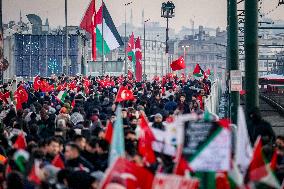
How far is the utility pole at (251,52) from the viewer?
14.7 meters

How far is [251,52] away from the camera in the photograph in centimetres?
1470

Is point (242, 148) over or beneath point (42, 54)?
beneath

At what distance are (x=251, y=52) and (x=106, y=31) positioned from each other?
32.8m

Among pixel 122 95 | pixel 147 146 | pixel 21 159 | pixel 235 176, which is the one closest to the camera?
pixel 235 176

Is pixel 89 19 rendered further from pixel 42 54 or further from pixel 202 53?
pixel 202 53

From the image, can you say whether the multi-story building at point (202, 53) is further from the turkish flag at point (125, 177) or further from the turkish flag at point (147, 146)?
the turkish flag at point (125, 177)

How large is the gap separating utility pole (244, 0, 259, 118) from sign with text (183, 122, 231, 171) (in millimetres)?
8067

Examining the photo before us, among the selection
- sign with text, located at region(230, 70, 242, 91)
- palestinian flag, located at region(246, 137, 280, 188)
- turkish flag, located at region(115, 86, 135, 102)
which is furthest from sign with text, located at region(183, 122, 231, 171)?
turkish flag, located at region(115, 86, 135, 102)

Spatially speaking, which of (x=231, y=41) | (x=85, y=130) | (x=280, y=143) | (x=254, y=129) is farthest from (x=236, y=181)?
(x=231, y=41)

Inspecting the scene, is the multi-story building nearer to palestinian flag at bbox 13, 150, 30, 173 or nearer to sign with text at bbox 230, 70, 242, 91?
sign with text at bbox 230, 70, 242, 91

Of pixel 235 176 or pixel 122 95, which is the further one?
pixel 122 95

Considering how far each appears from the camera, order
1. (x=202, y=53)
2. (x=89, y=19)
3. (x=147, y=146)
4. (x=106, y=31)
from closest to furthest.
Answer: (x=147, y=146), (x=89, y=19), (x=106, y=31), (x=202, y=53)

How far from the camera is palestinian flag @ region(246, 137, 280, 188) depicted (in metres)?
7.04

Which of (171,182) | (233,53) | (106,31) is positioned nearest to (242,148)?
(171,182)
